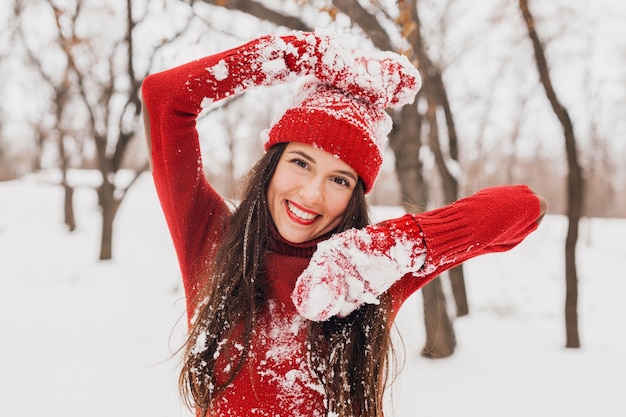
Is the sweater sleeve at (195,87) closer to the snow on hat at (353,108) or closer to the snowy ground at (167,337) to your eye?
the snow on hat at (353,108)

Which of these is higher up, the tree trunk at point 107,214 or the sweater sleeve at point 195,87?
the sweater sleeve at point 195,87

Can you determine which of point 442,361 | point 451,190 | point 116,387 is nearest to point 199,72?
point 116,387

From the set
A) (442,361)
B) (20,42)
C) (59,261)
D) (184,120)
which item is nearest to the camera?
(184,120)

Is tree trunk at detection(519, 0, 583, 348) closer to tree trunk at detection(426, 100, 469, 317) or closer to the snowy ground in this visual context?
the snowy ground

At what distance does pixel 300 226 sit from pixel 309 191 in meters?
0.12

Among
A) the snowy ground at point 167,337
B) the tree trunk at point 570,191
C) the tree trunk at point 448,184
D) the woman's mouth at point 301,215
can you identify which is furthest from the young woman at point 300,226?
the tree trunk at point 570,191

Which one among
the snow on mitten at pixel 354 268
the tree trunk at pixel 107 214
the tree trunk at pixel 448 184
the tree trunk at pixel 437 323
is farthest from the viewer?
the tree trunk at pixel 107 214

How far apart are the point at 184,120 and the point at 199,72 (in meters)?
0.15

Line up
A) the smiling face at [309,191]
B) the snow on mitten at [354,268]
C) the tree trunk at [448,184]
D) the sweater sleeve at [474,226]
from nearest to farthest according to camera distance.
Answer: the snow on mitten at [354,268]
the sweater sleeve at [474,226]
the smiling face at [309,191]
the tree trunk at [448,184]

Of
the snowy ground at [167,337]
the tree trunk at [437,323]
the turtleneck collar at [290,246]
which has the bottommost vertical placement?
the snowy ground at [167,337]

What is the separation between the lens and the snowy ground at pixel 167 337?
412 cm

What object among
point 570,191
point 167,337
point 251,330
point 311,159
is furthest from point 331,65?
point 167,337

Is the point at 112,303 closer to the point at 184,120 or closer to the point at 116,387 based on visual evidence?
the point at 116,387

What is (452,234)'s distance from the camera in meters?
1.34
